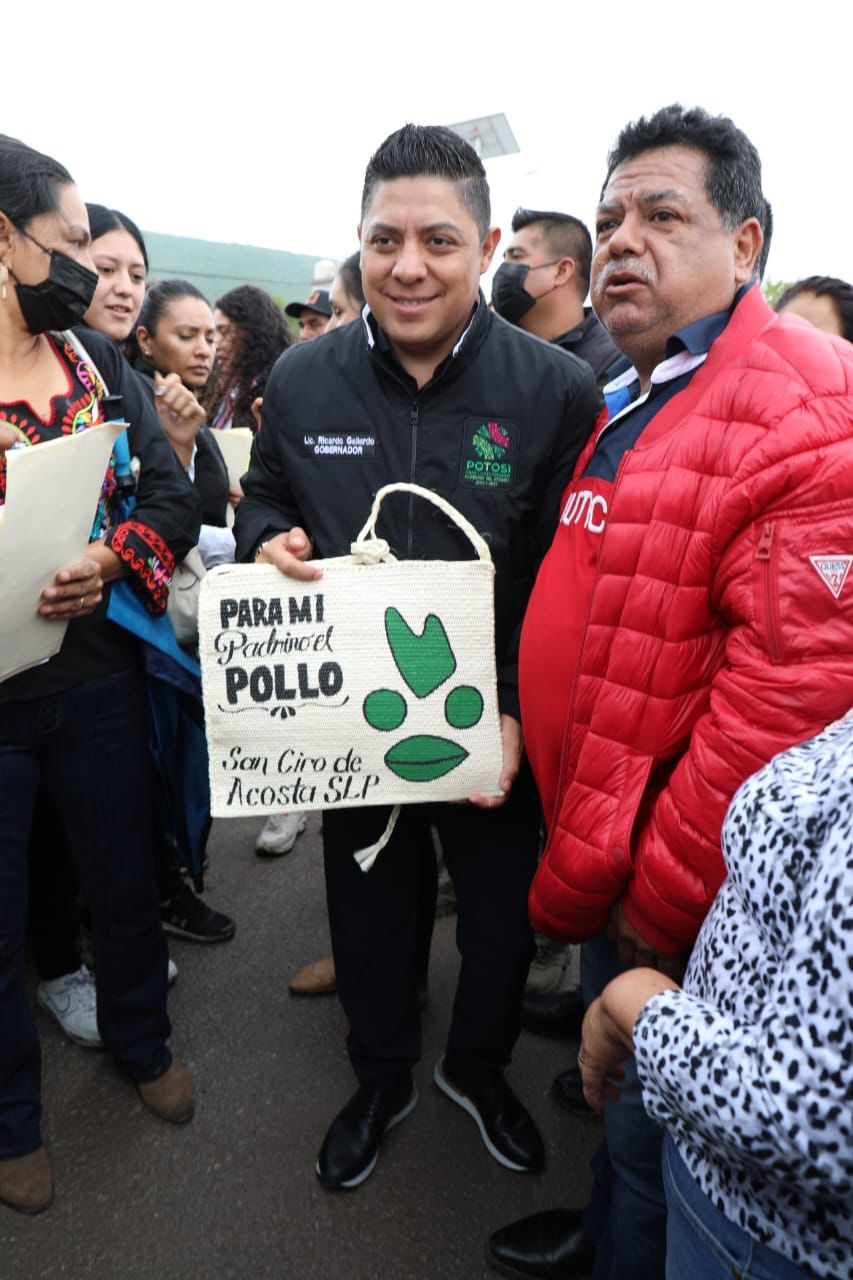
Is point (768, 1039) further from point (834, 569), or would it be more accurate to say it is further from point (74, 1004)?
point (74, 1004)

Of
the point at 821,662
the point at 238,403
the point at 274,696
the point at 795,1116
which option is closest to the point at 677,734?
the point at 821,662

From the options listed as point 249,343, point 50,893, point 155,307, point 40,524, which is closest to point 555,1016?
point 50,893

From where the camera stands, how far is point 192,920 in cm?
288

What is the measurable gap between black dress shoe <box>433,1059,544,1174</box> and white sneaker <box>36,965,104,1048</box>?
1059 mm

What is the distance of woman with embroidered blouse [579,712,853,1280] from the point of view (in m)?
0.67

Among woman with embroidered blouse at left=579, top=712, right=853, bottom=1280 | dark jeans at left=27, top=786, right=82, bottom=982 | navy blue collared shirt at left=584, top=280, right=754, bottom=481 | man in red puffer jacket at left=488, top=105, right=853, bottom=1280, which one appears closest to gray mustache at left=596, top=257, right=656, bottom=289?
man in red puffer jacket at left=488, top=105, right=853, bottom=1280

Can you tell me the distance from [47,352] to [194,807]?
47.6 inches

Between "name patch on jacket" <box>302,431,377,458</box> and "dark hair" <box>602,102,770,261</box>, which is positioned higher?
"dark hair" <box>602,102,770,261</box>

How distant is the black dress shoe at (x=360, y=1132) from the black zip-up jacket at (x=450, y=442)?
1.10 m

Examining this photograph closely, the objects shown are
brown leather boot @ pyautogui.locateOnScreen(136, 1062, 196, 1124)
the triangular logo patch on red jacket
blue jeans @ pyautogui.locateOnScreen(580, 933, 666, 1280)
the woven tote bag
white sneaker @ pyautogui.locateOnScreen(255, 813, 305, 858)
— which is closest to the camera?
the triangular logo patch on red jacket

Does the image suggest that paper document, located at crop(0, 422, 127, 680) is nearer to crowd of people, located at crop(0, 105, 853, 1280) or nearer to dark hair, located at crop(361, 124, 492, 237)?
crowd of people, located at crop(0, 105, 853, 1280)

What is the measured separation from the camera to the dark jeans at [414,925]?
1930 millimetres

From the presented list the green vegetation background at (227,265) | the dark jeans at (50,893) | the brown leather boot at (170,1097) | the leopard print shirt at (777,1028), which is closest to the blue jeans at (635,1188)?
the leopard print shirt at (777,1028)

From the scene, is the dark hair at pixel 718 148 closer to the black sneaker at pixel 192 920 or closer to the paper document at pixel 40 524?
the paper document at pixel 40 524
